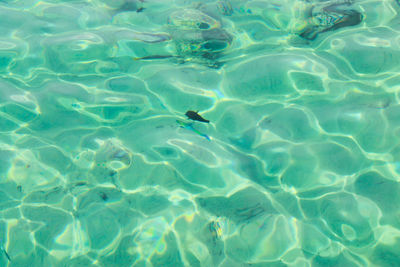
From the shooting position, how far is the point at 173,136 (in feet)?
10.9

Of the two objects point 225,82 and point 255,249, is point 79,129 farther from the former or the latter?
point 255,249

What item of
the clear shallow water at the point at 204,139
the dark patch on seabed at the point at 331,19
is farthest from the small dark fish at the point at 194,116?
the dark patch on seabed at the point at 331,19

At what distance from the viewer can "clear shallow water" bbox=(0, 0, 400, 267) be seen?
8.53 feet

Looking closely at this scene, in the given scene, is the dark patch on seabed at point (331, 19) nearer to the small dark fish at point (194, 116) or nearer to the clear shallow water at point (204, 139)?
the clear shallow water at point (204, 139)

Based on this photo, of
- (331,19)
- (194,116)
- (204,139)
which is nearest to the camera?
(204,139)

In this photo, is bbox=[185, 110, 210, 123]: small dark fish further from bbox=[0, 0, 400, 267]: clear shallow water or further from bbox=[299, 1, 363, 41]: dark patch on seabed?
bbox=[299, 1, 363, 41]: dark patch on seabed

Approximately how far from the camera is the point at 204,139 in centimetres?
333

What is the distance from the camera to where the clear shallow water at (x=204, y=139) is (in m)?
2.60

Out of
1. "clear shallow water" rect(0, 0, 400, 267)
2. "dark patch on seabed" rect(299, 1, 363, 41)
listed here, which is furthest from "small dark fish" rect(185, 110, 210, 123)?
"dark patch on seabed" rect(299, 1, 363, 41)

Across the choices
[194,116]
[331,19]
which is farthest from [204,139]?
[331,19]

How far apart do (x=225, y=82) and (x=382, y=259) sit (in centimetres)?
244

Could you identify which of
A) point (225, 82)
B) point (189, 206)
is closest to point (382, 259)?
point (189, 206)

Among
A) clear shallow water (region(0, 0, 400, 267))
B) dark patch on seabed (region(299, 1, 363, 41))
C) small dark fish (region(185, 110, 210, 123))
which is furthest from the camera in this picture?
dark patch on seabed (region(299, 1, 363, 41))

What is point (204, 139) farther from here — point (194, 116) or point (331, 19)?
point (331, 19)
